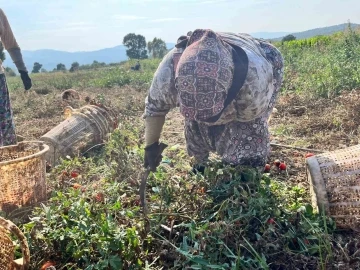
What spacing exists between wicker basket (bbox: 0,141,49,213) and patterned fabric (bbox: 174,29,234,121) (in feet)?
3.40

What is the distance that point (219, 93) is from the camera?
1.80 m

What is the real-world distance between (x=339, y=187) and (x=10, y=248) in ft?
4.71

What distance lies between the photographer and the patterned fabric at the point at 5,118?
9.86 ft

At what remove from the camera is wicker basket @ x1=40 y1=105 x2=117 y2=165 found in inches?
144

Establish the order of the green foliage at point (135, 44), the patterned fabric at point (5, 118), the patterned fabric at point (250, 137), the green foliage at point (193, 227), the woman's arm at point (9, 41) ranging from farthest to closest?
the green foliage at point (135, 44)
the woman's arm at point (9, 41)
the patterned fabric at point (5, 118)
the patterned fabric at point (250, 137)
the green foliage at point (193, 227)

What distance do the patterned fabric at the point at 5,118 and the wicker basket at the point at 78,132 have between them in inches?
20.2

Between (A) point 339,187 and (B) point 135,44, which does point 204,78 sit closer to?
(A) point 339,187

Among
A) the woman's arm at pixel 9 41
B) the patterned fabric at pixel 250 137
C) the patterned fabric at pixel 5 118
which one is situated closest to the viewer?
the patterned fabric at pixel 250 137

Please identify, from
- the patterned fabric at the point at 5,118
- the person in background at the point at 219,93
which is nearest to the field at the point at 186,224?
the person in background at the point at 219,93

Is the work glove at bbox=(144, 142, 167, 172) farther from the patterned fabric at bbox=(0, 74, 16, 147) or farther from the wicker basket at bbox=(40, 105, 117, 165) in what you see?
the wicker basket at bbox=(40, 105, 117, 165)

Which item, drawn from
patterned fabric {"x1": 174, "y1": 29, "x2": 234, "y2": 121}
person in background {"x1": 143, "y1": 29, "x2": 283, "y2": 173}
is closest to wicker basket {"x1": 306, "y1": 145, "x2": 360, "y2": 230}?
person in background {"x1": 143, "y1": 29, "x2": 283, "y2": 173}

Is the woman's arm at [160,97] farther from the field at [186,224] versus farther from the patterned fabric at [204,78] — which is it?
the patterned fabric at [204,78]

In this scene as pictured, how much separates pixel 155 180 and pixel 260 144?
2.15ft

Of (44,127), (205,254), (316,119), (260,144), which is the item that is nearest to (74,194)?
(205,254)
